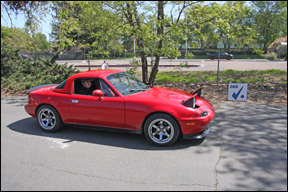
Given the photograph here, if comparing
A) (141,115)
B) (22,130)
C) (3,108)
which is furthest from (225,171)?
(3,108)

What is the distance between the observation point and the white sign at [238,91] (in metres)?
7.11

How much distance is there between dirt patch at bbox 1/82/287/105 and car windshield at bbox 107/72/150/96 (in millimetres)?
3995

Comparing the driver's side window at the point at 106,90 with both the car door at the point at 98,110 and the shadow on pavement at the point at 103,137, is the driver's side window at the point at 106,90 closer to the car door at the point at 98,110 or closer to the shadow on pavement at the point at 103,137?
the car door at the point at 98,110

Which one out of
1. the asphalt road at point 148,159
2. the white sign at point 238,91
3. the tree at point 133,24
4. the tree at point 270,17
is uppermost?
→ the tree at point 270,17

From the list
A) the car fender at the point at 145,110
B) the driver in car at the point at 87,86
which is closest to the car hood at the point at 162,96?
the car fender at the point at 145,110

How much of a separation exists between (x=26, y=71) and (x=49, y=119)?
9.26 metres

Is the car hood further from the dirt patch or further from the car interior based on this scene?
the dirt patch

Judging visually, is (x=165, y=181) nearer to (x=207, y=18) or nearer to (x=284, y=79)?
(x=207, y=18)

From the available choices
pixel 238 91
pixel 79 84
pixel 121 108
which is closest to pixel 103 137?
pixel 121 108

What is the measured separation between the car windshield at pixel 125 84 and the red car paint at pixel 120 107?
0.14 meters

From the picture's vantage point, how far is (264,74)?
40.0 feet

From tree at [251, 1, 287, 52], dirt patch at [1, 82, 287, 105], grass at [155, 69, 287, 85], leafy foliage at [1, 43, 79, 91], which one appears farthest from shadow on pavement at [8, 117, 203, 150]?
tree at [251, 1, 287, 52]

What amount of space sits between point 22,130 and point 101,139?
218 centimetres

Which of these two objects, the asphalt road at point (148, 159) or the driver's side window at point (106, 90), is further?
the driver's side window at point (106, 90)
